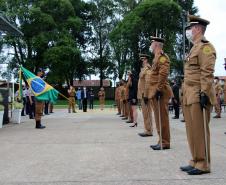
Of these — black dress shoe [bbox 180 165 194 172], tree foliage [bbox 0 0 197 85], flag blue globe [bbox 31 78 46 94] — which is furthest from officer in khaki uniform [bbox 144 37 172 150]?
tree foliage [bbox 0 0 197 85]

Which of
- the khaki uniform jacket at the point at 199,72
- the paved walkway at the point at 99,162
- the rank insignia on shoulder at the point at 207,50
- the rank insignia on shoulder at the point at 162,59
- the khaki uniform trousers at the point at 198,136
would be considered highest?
the rank insignia on shoulder at the point at 162,59

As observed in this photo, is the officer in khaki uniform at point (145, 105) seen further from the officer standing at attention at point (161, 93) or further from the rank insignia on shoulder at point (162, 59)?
the rank insignia on shoulder at point (162, 59)

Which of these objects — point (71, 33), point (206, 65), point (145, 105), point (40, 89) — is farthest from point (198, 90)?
point (71, 33)

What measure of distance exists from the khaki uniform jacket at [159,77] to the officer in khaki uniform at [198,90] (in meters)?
2.34

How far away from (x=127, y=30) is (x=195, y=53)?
5590 cm

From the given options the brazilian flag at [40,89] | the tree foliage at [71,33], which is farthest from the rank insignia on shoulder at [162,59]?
the tree foliage at [71,33]

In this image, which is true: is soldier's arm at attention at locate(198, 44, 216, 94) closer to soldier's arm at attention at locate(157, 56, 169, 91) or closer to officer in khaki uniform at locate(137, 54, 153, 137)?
soldier's arm at attention at locate(157, 56, 169, 91)

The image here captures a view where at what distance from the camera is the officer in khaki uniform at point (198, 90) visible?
23.3 ft

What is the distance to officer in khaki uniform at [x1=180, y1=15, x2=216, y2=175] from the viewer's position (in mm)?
7102

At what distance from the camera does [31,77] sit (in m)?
18.3

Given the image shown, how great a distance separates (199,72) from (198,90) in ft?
0.92

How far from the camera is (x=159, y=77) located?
993 cm

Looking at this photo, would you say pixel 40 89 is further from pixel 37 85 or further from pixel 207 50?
pixel 207 50

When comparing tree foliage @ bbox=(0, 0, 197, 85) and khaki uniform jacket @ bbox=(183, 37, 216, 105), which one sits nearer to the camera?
khaki uniform jacket @ bbox=(183, 37, 216, 105)
